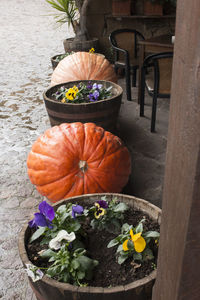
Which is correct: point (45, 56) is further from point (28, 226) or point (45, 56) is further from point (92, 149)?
point (28, 226)

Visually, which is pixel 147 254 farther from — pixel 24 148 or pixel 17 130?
pixel 17 130

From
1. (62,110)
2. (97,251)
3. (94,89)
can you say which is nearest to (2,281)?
(97,251)

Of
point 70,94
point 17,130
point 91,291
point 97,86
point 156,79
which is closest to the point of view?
point 91,291

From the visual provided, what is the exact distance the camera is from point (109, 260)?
1124 mm

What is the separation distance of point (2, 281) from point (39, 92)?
346 centimetres

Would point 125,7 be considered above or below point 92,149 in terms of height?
above

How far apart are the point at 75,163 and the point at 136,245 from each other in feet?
2.71

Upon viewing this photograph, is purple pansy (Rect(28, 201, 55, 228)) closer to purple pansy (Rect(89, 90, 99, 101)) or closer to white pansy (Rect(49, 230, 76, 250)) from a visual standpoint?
white pansy (Rect(49, 230, 76, 250))

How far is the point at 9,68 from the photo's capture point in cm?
612

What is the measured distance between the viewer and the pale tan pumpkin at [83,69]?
10.3 ft

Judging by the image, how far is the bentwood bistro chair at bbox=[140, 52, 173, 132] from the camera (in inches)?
112

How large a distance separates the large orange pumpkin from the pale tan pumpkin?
4.64 feet

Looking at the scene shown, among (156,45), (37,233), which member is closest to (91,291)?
(37,233)

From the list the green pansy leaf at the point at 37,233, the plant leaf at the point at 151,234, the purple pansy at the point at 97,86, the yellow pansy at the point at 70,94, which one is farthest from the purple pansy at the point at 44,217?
the purple pansy at the point at 97,86
